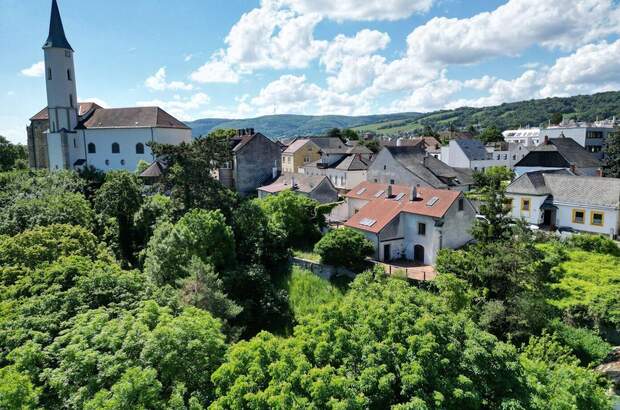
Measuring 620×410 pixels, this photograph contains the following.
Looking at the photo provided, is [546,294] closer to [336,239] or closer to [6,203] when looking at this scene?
[336,239]

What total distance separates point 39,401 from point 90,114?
212ft

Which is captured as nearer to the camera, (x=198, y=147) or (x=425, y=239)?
(x=425, y=239)

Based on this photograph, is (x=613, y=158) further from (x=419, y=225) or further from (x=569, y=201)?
(x=419, y=225)

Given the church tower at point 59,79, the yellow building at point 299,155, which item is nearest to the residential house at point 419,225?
the yellow building at point 299,155

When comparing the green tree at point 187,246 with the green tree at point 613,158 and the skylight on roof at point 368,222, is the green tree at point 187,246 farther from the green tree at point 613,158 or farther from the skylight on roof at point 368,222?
the green tree at point 613,158

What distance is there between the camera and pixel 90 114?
6856cm

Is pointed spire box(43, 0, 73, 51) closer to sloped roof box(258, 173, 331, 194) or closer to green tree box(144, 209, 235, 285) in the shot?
sloped roof box(258, 173, 331, 194)

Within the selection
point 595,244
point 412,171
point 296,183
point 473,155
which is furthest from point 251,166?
point 595,244

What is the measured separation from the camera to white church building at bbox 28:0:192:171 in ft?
206

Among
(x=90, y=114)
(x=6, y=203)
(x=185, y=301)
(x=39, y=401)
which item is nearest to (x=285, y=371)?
(x=39, y=401)

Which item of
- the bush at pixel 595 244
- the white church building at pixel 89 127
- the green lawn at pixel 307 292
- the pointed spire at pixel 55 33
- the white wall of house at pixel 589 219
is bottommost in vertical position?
the green lawn at pixel 307 292

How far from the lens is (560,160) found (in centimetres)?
4688

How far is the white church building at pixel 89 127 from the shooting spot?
62656 millimetres

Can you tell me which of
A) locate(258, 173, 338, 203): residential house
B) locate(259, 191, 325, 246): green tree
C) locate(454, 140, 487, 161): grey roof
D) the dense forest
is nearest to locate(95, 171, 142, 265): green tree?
the dense forest
